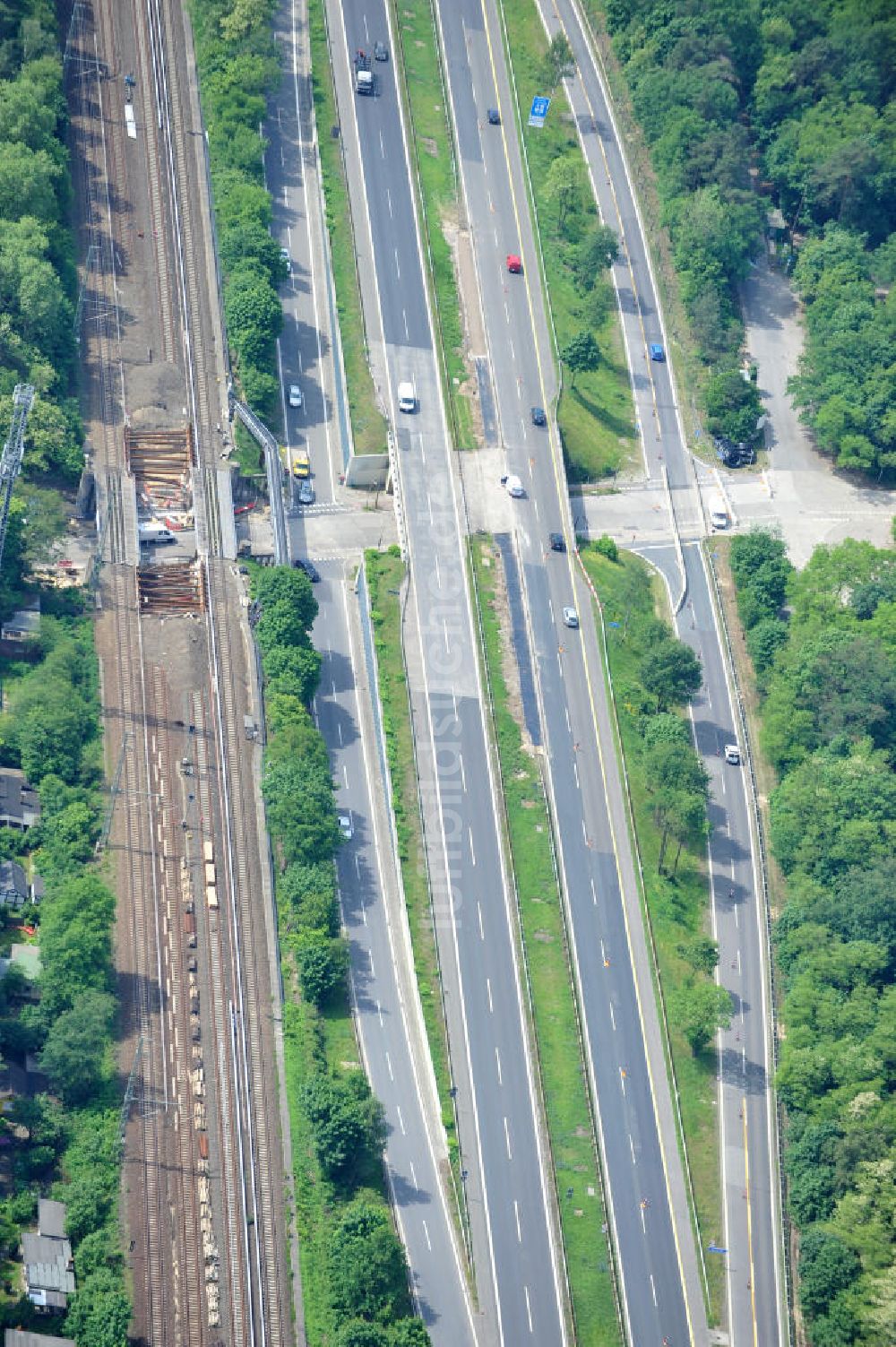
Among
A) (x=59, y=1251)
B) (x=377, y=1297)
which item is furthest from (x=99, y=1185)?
(x=377, y=1297)

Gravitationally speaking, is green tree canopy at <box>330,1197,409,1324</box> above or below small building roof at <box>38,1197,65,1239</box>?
below

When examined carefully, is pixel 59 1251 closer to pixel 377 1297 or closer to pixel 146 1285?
pixel 146 1285

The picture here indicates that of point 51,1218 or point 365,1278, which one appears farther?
point 51,1218

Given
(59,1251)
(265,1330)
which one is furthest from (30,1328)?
(265,1330)

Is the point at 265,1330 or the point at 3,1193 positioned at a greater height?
the point at 3,1193

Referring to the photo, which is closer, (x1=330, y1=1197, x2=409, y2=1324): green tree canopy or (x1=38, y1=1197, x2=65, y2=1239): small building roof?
(x1=38, y1=1197, x2=65, y2=1239): small building roof

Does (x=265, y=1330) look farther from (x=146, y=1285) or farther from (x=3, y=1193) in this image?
(x=3, y=1193)

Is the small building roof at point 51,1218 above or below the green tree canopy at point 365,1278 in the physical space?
above

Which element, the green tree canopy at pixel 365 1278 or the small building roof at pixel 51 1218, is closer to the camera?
the small building roof at pixel 51 1218

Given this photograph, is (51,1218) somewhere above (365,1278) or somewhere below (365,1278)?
above
